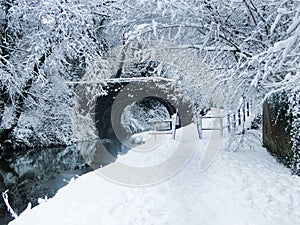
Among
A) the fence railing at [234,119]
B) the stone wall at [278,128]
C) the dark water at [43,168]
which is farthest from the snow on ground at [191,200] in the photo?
the dark water at [43,168]

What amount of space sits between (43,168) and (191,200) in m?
7.13

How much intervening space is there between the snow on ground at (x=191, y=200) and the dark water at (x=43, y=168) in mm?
2329

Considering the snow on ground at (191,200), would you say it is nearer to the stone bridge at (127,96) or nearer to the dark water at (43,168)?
the dark water at (43,168)

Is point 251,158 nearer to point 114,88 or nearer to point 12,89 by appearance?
point 12,89

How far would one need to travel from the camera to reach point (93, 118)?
14.0m

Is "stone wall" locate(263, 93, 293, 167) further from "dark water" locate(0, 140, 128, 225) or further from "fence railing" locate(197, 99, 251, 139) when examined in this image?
"dark water" locate(0, 140, 128, 225)

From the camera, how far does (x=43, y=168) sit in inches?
395

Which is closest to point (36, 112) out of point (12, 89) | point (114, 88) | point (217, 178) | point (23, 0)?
point (12, 89)

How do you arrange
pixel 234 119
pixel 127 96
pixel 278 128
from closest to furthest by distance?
pixel 278 128
pixel 234 119
pixel 127 96

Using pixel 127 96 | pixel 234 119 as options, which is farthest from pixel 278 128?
pixel 127 96

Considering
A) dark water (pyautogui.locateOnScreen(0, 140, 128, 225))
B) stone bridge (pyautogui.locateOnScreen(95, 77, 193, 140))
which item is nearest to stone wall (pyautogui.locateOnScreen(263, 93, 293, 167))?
dark water (pyautogui.locateOnScreen(0, 140, 128, 225))

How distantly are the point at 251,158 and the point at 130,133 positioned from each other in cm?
1233

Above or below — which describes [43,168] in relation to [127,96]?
below

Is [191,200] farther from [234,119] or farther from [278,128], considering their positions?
[234,119]
